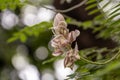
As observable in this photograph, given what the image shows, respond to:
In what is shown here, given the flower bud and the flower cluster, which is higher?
the flower bud

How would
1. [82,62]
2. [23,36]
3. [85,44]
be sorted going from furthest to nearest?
[85,44] < [23,36] < [82,62]

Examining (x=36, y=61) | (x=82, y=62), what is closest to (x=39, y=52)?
(x=36, y=61)

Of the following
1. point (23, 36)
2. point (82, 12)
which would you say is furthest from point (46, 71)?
point (23, 36)

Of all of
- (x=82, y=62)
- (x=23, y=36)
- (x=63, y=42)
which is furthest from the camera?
(x=23, y=36)

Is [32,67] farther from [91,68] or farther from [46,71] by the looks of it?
[91,68]

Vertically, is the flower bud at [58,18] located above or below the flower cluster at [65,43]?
above

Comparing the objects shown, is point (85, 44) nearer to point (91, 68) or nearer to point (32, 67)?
point (91, 68)

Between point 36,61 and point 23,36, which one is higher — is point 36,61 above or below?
below

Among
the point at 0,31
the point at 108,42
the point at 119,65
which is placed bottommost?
the point at 0,31

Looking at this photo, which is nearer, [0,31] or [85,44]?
[85,44]
